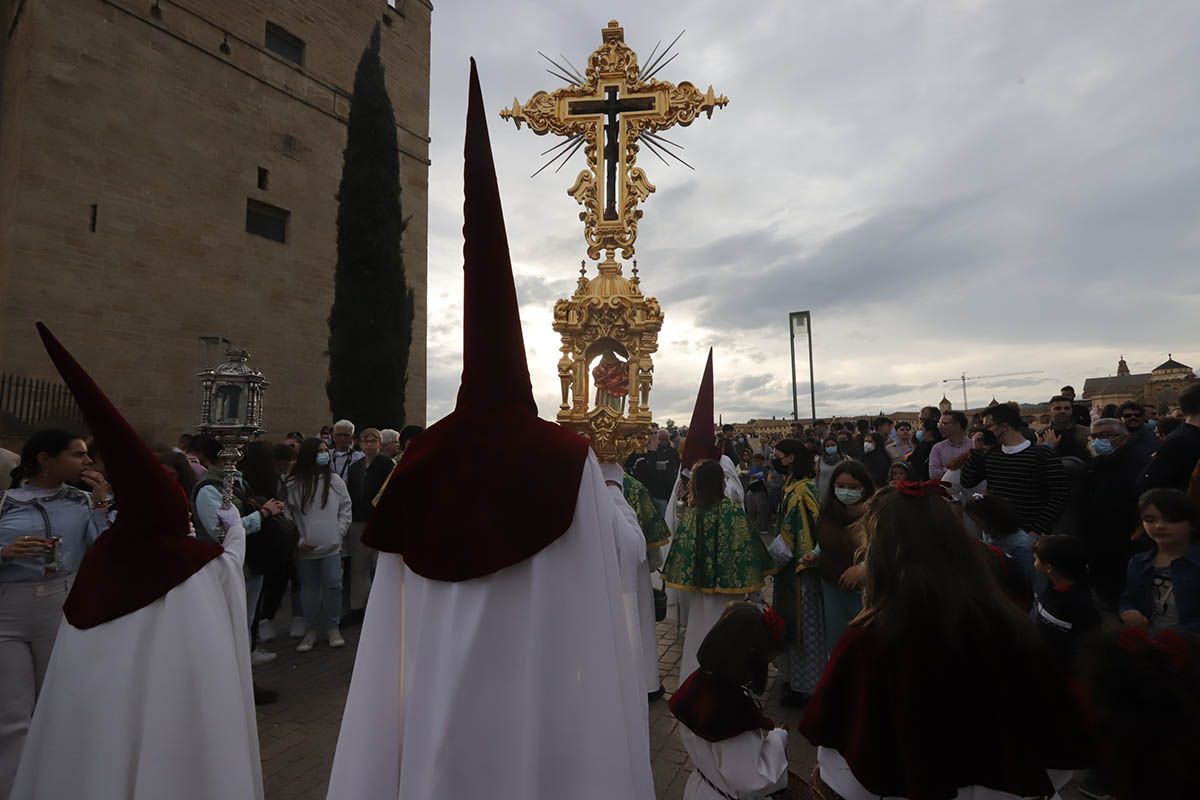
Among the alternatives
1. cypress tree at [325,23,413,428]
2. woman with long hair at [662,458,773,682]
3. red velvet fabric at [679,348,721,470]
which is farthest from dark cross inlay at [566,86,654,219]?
cypress tree at [325,23,413,428]

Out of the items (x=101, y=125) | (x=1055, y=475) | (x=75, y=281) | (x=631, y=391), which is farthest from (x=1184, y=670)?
(x=101, y=125)

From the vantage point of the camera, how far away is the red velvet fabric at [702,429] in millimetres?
5676

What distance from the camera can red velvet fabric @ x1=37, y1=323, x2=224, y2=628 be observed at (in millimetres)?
2504

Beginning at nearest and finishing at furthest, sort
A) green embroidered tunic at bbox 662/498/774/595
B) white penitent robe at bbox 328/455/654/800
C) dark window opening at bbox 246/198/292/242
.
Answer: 1. white penitent robe at bbox 328/455/654/800
2. green embroidered tunic at bbox 662/498/774/595
3. dark window opening at bbox 246/198/292/242

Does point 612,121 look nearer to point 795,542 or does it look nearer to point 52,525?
point 795,542

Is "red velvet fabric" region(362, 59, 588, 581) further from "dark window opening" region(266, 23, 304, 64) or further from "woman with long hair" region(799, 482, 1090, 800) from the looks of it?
"dark window opening" region(266, 23, 304, 64)

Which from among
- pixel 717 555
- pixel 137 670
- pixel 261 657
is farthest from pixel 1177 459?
pixel 261 657

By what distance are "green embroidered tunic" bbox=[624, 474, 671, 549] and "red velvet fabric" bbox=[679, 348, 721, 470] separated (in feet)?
2.42

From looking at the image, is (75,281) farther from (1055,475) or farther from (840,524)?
(1055,475)

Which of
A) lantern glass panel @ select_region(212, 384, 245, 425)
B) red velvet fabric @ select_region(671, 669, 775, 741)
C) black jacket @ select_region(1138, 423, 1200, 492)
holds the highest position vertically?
lantern glass panel @ select_region(212, 384, 245, 425)

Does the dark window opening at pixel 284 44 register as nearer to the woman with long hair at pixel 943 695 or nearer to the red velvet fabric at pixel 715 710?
the red velvet fabric at pixel 715 710

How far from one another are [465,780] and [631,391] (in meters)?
3.32

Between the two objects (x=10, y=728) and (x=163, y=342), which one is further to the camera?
(x=163, y=342)

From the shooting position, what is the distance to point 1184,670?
1575mm
